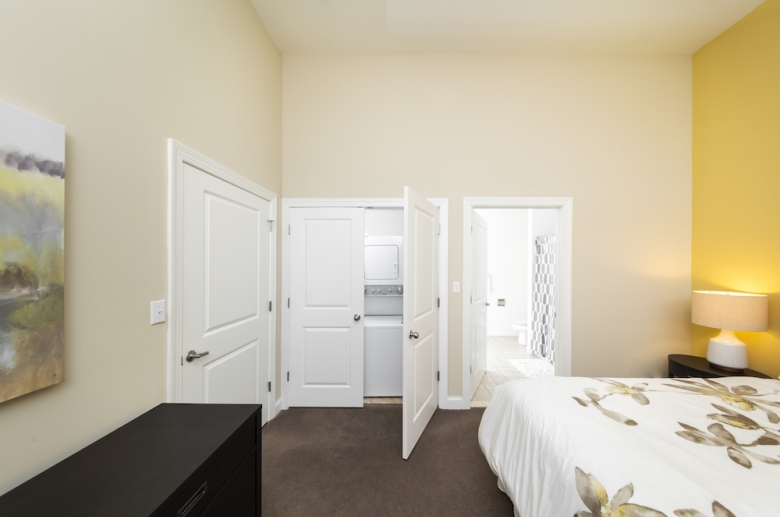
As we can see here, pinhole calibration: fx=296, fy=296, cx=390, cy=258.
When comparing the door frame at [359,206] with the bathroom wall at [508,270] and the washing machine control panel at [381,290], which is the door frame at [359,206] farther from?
the bathroom wall at [508,270]

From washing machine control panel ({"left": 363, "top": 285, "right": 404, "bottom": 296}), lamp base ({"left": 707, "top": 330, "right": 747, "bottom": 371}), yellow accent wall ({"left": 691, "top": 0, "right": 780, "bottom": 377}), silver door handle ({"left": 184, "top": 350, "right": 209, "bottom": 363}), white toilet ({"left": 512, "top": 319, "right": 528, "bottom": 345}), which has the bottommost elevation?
white toilet ({"left": 512, "top": 319, "right": 528, "bottom": 345})

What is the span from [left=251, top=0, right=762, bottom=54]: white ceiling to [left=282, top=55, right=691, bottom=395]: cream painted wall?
0.13 metres

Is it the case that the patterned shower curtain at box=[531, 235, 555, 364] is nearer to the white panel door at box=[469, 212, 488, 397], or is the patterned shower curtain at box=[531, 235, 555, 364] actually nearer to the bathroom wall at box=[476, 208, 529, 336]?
the bathroom wall at box=[476, 208, 529, 336]

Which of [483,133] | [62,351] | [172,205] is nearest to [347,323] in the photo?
[172,205]

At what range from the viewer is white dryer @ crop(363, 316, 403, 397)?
3.01 m

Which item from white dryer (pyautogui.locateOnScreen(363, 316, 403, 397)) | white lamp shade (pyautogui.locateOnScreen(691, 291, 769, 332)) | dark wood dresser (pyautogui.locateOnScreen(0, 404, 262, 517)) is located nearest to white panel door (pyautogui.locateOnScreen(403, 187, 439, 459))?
white dryer (pyautogui.locateOnScreen(363, 316, 403, 397))

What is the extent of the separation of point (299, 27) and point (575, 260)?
10.4 feet

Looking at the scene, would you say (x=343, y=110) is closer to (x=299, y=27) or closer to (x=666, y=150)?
(x=299, y=27)

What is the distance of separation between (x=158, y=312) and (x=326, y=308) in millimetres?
1491

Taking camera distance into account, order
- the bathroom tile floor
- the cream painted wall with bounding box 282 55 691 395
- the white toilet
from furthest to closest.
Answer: the white toilet, the bathroom tile floor, the cream painted wall with bounding box 282 55 691 395

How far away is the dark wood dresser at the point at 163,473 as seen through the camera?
80cm

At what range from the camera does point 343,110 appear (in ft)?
9.19

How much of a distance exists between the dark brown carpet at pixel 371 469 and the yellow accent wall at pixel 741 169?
2333 millimetres

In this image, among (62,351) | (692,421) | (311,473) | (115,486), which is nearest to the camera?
(115,486)
